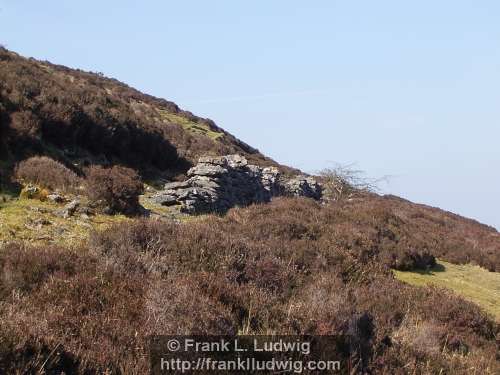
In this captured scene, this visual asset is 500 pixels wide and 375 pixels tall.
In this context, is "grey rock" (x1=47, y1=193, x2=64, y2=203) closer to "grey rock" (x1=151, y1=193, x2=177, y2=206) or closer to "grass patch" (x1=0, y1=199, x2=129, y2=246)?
"grass patch" (x1=0, y1=199, x2=129, y2=246)

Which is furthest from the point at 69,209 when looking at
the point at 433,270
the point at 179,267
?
the point at 433,270

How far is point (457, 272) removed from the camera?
15.6 meters

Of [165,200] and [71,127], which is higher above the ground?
[71,127]

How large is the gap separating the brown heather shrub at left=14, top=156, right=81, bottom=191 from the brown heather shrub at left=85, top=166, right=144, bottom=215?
584mm

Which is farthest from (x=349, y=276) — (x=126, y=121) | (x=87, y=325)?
(x=126, y=121)

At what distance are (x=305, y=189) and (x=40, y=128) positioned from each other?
49.6 feet

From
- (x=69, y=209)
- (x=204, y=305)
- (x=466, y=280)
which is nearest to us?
(x=204, y=305)

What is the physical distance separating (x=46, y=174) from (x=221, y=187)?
6.76 m

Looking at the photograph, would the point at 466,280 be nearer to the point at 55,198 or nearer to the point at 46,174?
the point at 55,198

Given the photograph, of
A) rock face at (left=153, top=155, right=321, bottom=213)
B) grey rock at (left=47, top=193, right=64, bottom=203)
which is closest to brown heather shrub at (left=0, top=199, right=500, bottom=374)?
grey rock at (left=47, top=193, right=64, bottom=203)

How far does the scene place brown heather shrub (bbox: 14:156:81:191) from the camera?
37.9ft

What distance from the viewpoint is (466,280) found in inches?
579

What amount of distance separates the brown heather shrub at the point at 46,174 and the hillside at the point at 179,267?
0.04m

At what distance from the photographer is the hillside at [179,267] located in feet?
14.7
